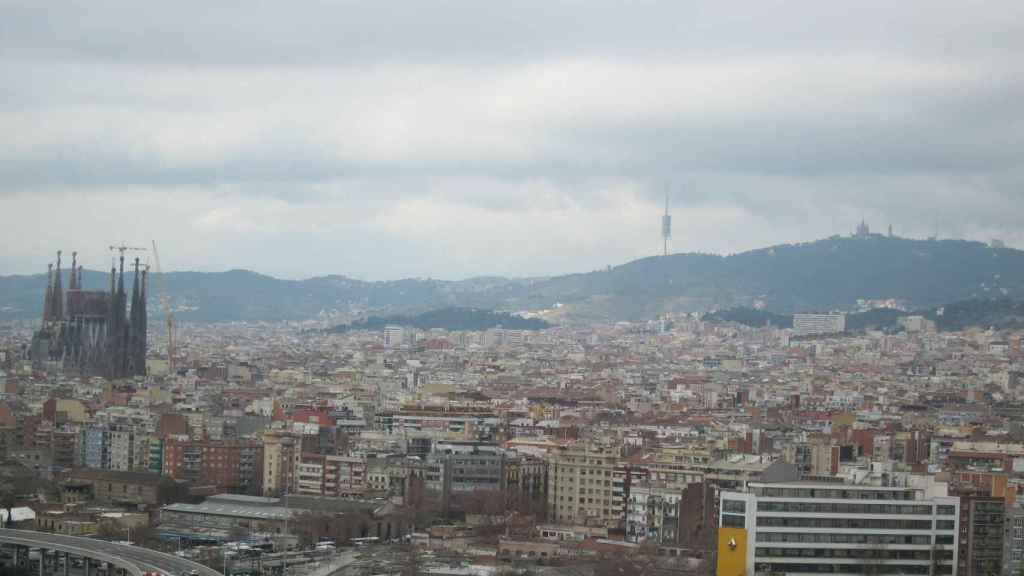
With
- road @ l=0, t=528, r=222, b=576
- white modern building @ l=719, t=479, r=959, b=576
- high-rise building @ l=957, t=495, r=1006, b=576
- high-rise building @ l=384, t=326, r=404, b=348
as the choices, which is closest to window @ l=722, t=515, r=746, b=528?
white modern building @ l=719, t=479, r=959, b=576

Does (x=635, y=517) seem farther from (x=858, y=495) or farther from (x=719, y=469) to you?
(x=858, y=495)

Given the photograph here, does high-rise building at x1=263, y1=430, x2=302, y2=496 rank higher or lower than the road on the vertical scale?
higher

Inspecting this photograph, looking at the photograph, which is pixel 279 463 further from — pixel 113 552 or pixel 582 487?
pixel 113 552

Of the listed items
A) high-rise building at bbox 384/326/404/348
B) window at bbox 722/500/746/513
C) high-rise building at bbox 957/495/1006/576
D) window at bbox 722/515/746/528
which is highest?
high-rise building at bbox 384/326/404/348

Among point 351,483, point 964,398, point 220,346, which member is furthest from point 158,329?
point 351,483

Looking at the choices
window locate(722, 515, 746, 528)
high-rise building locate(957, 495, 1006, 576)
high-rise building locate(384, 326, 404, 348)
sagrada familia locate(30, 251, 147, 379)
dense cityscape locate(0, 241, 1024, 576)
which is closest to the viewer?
window locate(722, 515, 746, 528)

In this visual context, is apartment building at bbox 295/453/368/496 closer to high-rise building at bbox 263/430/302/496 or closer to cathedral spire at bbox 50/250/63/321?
high-rise building at bbox 263/430/302/496
